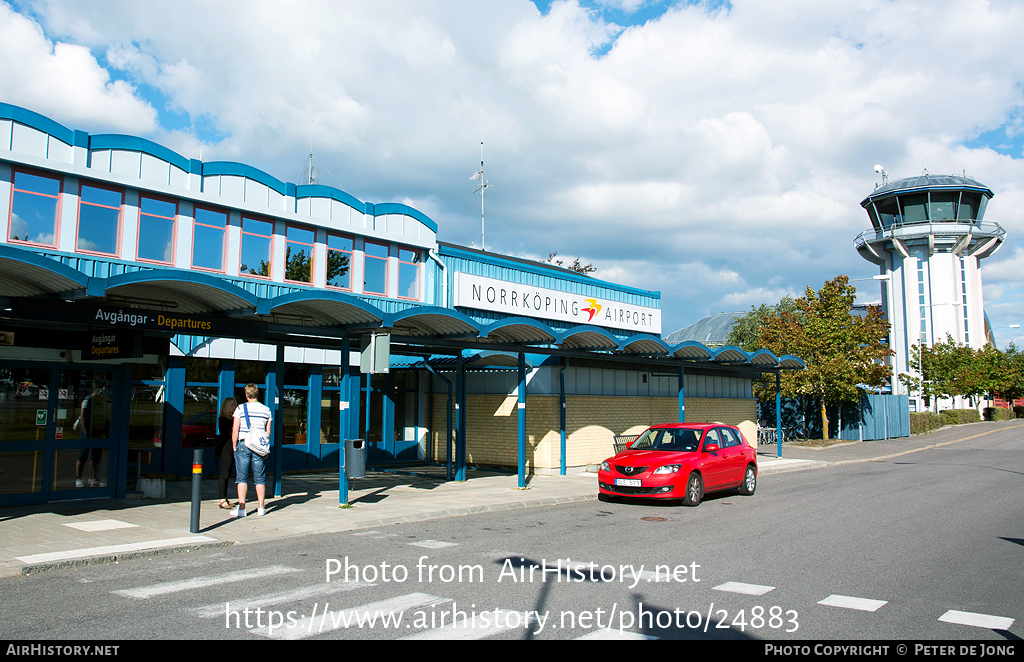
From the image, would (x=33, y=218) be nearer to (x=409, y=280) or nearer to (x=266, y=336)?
(x=266, y=336)

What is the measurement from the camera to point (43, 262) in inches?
345

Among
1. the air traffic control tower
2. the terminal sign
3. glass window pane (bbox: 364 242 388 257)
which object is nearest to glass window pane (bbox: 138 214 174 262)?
glass window pane (bbox: 364 242 388 257)

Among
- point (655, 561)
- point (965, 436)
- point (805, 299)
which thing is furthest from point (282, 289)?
point (965, 436)

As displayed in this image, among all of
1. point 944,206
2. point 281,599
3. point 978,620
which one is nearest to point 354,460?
point 281,599

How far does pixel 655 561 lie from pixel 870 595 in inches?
89.9

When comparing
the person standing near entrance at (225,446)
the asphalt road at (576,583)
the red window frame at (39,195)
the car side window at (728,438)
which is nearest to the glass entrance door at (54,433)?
the person standing near entrance at (225,446)

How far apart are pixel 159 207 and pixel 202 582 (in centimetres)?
1160

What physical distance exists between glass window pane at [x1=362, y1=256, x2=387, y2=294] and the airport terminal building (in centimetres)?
5

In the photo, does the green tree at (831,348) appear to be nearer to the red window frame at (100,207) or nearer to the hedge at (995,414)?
the red window frame at (100,207)

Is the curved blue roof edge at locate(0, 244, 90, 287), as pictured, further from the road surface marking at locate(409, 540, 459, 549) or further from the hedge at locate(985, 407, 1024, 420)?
the hedge at locate(985, 407, 1024, 420)

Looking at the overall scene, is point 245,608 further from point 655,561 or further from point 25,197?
point 25,197

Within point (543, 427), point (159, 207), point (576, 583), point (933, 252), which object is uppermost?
point (933, 252)

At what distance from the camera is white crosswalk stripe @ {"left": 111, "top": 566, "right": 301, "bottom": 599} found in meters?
6.76

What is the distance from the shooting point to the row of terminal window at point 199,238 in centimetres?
1458
